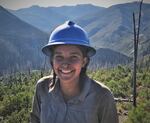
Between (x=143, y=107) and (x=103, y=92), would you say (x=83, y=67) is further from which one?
(x=143, y=107)

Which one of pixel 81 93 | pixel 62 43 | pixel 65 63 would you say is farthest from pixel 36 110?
pixel 62 43

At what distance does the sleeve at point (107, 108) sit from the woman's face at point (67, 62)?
29cm

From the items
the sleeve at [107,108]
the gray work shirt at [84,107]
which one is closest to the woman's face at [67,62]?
the gray work shirt at [84,107]

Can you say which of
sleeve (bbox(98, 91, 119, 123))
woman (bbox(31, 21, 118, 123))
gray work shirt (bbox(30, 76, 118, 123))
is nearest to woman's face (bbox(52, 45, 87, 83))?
woman (bbox(31, 21, 118, 123))

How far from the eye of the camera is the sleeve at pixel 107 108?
291cm

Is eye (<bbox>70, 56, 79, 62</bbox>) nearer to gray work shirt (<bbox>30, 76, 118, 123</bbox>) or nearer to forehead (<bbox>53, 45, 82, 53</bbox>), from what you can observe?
forehead (<bbox>53, 45, 82, 53</bbox>)

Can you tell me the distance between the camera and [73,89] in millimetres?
3113

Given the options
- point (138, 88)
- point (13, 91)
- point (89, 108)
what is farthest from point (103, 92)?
point (13, 91)

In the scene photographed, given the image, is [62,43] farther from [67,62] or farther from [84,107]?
[84,107]

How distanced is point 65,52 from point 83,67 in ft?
0.70

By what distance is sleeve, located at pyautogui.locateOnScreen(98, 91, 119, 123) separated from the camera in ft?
9.53

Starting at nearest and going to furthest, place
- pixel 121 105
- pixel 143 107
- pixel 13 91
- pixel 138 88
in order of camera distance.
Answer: pixel 143 107 → pixel 121 105 → pixel 138 88 → pixel 13 91

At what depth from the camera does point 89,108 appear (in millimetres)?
2926

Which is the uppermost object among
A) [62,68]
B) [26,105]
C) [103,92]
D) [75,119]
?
[62,68]
